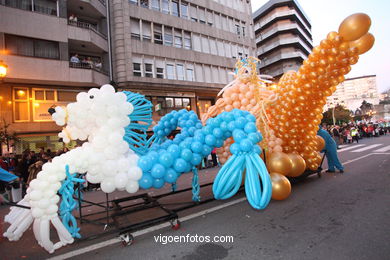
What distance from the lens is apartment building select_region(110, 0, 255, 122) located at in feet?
49.6

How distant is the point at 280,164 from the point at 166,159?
7.88 ft

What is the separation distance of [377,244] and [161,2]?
64.6 feet

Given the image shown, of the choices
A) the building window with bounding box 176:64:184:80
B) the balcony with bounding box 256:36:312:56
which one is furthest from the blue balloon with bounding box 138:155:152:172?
the balcony with bounding box 256:36:312:56

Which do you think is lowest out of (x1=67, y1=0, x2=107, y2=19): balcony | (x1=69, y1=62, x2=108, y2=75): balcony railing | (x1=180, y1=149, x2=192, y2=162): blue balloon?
(x1=180, y1=149, x2=192, y2=162): blue balloon

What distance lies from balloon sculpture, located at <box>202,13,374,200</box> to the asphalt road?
56 cm

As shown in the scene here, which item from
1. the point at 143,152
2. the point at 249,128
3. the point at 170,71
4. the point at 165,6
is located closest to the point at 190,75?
the point at 170,71

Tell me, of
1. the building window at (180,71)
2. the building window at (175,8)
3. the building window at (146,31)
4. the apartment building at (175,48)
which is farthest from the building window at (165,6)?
the building window at (180,71)

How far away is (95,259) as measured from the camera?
108 inches

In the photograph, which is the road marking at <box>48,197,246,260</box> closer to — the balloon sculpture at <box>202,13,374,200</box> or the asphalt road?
the asphalt road

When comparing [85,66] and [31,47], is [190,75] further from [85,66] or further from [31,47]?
[31,47]

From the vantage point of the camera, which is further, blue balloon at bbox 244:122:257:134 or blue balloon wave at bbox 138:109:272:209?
blue balloon at bbox 244:122:257:134

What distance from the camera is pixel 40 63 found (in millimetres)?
11508

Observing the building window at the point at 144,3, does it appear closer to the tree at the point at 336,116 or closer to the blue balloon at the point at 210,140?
the blue balloon at the point at 210,140

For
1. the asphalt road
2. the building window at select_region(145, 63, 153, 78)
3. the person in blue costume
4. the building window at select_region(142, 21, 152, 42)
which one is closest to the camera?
the asphalt road
